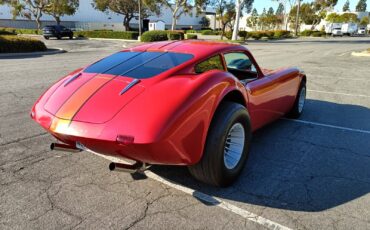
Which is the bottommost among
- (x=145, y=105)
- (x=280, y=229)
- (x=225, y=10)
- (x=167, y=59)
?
(x=280, y=229)

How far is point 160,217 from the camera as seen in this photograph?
2963mm

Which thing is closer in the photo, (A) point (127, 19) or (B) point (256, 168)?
(B) point (256, 168)

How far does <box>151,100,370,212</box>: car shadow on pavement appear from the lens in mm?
3350

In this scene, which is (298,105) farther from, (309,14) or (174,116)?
(309,14)

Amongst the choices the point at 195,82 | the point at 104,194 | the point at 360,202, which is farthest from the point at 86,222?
the point at 360,202

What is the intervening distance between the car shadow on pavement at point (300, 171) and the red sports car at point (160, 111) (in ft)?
0.89

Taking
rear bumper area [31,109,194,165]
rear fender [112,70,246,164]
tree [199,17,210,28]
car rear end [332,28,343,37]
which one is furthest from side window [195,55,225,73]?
tree [199,17,210,28]

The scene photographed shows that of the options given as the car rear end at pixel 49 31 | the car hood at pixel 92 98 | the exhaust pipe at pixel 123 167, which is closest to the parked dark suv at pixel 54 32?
the car rear end at pixel 49 31

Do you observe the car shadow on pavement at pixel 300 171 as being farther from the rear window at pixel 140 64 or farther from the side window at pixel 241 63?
the rear window at pixel 140 64

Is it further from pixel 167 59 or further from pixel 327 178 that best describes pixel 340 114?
pixel 167 59

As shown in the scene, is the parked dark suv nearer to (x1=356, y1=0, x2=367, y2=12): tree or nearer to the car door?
the car door

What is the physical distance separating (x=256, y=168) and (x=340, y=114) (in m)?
3.36

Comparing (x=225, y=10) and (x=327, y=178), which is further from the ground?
(x=225, y=10)

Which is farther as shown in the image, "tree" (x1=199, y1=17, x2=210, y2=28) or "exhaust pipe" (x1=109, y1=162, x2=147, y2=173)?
"tree" (x1=199, y1=17, x2=210, y2=28)
